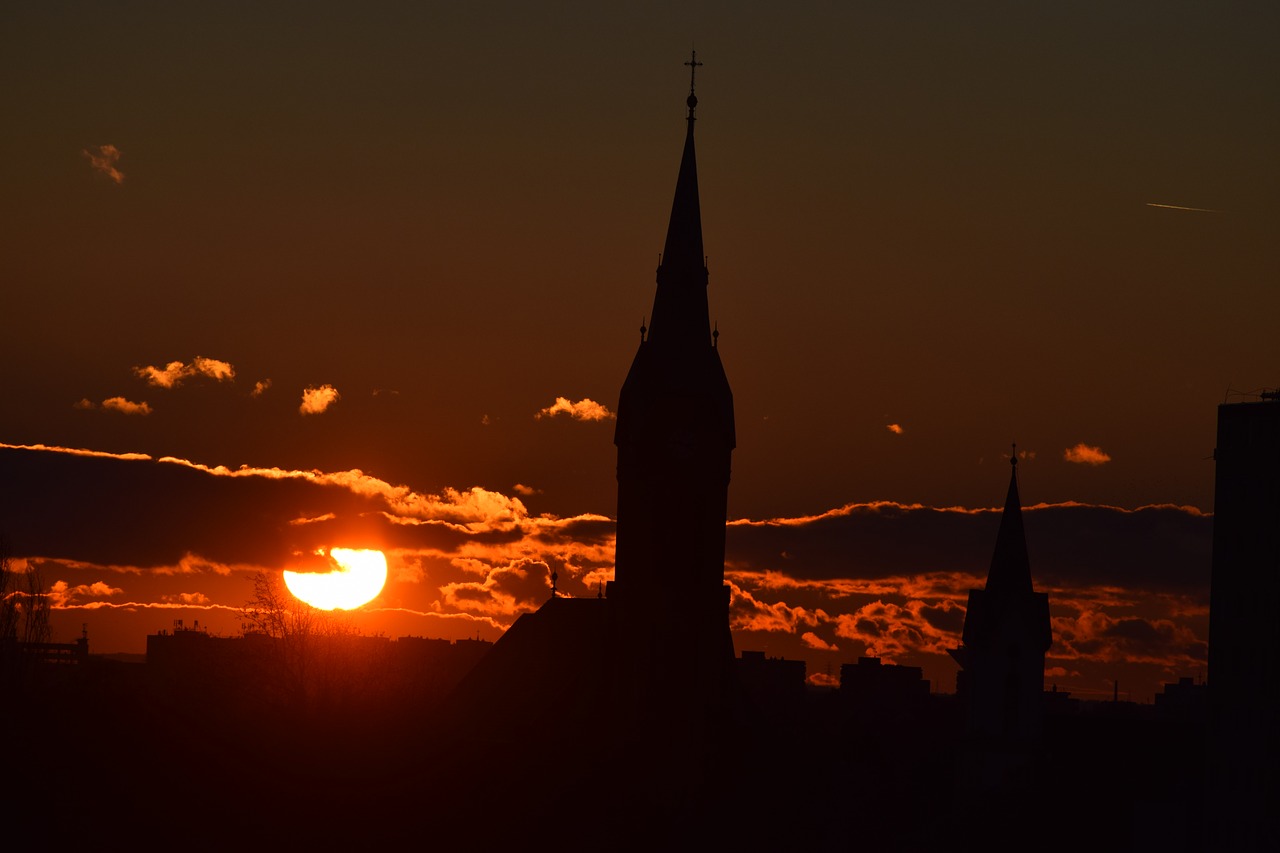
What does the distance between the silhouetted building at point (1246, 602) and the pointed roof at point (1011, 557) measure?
27.7 m

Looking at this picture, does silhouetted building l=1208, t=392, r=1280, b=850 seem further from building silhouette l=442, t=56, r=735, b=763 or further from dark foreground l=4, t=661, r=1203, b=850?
building silhouette l=442, t=56, r=735, b=763

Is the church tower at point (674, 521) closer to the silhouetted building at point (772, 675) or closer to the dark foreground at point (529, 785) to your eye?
the dark foreground at point (529, 785)

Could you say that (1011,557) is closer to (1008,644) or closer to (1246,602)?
(1008,644)

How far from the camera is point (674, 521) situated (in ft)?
288

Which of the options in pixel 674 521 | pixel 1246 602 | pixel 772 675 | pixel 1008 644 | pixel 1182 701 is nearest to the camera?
pixel 674 521

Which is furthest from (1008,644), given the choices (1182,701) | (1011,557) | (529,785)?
(1182,701)

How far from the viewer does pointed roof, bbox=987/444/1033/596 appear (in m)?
91.4

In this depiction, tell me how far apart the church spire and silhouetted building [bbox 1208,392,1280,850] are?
139ft

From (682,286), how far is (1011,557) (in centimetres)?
1808

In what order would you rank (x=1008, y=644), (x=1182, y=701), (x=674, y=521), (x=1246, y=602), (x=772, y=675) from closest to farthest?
(x=674, y=521)
(x=1008, y=644)
(x=1246, y=602)
(x=772, y=675)
(x=1182, y=701)

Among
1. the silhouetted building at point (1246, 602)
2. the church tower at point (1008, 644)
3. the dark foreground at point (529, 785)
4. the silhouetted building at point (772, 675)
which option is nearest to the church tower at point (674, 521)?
the dark foreground at point (529, 785)

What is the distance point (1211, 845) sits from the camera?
352 ft

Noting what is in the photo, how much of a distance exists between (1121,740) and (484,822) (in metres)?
31.4

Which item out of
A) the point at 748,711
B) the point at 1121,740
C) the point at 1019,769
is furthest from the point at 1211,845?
the point at 748,711
